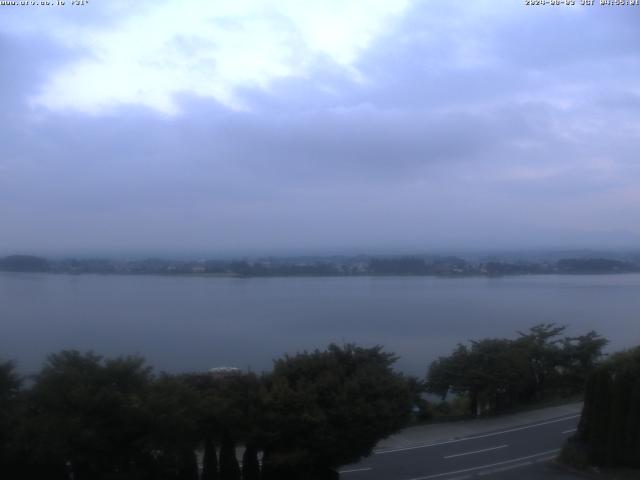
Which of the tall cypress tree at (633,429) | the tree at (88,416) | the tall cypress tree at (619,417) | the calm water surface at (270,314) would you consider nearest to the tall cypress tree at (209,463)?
the tree at (88,416)

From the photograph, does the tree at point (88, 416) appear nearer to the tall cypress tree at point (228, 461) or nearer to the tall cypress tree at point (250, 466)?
the tall cypress tree at point (228, 461)

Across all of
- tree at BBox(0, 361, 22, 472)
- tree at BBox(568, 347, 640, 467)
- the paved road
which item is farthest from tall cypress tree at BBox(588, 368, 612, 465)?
tree at BBox(0, 361, 22, 472)

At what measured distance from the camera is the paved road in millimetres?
12461

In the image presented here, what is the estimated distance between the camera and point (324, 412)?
10.1 meters

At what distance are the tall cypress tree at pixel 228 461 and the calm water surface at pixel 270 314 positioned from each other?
21.0ft

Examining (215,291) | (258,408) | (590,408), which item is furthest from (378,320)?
(258,408)

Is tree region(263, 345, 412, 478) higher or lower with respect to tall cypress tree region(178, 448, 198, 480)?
higher

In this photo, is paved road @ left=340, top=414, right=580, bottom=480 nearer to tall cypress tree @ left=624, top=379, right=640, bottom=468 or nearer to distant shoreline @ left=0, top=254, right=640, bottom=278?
tall cypress tree @ left=624, top=379, right=640, bottom=468

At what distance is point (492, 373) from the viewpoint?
18500mm

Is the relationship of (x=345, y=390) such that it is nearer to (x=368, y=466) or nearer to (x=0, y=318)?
(x=368, y=466)

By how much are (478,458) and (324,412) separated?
520 cm

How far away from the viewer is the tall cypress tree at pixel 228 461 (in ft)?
33.7

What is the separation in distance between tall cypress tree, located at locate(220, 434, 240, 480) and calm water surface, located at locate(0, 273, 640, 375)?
21.0ft

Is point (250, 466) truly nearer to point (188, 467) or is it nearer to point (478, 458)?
point (188, 467)
